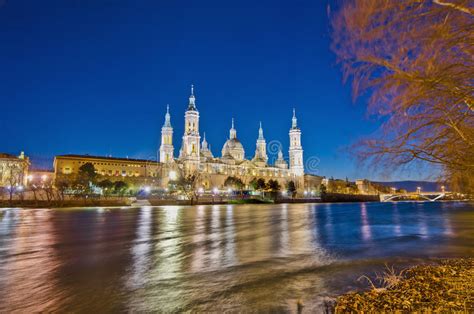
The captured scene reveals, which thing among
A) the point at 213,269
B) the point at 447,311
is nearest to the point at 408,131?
the point at 447,311

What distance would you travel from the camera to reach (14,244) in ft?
48.8

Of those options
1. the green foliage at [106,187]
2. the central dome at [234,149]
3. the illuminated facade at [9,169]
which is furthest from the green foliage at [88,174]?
the central dome at [234,149]

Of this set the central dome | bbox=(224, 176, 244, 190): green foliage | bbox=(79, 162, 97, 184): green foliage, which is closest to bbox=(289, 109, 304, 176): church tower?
the central dome

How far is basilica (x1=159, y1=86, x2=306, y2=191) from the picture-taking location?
11225cm

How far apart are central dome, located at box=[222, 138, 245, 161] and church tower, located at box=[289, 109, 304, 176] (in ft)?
70.4

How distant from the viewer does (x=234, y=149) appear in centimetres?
13775

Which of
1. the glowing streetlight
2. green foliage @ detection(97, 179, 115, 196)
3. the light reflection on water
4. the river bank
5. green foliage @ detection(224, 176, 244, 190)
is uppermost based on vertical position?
the glowing streetlight

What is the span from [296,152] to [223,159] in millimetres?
32477

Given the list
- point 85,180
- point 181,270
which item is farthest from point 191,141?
point 181,270

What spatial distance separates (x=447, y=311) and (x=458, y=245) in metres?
13.7

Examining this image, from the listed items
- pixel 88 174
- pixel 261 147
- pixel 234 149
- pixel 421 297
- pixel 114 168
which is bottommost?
pixel 421 297

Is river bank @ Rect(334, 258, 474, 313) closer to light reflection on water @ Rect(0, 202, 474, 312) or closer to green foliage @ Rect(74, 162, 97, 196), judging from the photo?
light reflection on water @ Rect(0, 202, 474, 312)

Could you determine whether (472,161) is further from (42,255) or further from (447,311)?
(42,255)

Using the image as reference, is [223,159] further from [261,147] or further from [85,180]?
[85,180]
